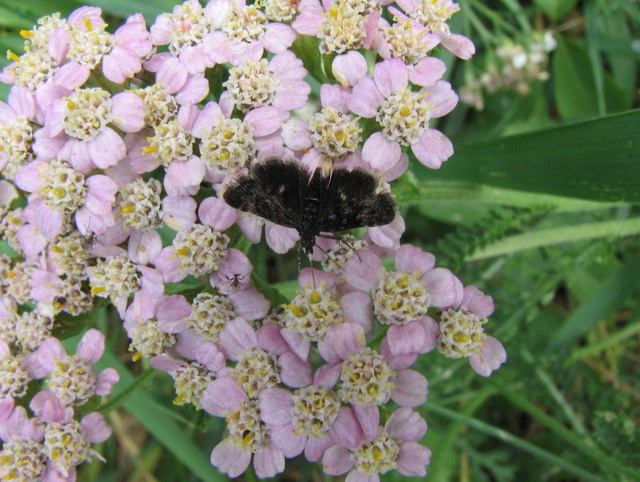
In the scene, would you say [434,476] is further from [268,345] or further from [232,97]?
[232,97]

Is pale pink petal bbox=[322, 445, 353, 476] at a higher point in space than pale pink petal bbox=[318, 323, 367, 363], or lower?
lower

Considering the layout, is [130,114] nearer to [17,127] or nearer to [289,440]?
[17,127]

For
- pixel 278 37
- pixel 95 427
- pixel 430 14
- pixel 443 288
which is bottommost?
pixel 95 427

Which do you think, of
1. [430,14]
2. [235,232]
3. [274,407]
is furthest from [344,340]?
[430,14]

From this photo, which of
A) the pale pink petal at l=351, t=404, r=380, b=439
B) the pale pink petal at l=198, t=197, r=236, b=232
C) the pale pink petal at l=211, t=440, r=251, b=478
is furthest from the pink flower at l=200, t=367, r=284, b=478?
the pale pink petal at l=198, t=197, r=236, b=232

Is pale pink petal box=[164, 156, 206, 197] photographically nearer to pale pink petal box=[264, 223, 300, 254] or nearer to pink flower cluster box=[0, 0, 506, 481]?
pink flower cluster box=[0, 0, 506, 481]

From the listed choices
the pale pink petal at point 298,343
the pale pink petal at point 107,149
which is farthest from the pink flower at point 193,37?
the pale pink petal at point 298,343

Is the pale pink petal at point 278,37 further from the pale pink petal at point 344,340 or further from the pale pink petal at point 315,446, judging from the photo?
the pale pink petal at point 315,446
